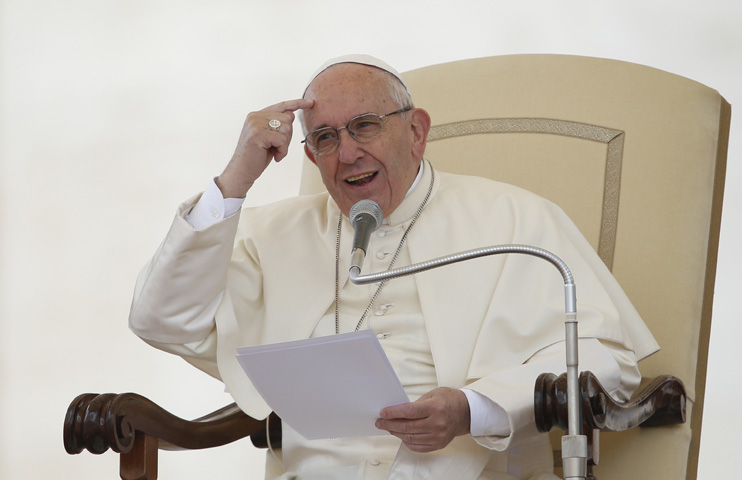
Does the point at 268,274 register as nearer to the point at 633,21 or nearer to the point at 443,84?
the point at 443,84

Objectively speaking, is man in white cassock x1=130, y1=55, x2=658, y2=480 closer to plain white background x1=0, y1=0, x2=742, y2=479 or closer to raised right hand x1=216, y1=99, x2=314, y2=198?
raised right hand x1=216, y1=99, x2=314, y2=198

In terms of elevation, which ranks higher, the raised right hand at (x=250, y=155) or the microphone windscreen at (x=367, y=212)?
the raised right hand at (x=250, y=155)

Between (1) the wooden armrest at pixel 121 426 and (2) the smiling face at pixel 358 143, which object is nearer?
(1) the wooden armrest at pixel 121 426

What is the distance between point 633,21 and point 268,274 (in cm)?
255

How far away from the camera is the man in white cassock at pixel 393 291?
272cm

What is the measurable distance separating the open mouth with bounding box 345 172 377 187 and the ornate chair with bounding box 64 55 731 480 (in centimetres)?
62

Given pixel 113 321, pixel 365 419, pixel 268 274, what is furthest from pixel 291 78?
pixel 365 419

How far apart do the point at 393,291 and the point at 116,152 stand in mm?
3067

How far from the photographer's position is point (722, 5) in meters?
4.82

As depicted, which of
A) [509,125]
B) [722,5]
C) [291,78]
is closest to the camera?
[509,125]

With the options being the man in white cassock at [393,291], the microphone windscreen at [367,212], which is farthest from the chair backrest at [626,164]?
the microphone windscreen at [367,212]

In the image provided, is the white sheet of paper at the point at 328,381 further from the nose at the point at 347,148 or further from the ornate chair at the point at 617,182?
the nose at the point at 347,148

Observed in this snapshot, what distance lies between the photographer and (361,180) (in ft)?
10.3

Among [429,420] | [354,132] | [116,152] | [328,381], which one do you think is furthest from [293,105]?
[116,152]
